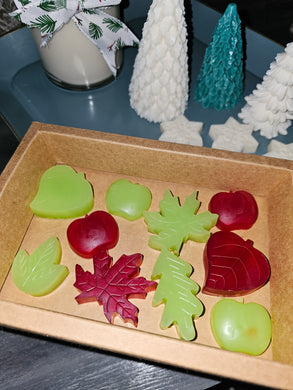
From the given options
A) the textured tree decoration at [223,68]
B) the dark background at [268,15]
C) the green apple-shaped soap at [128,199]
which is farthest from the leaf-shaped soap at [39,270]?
the dark background at [268,15]

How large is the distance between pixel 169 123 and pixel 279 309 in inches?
18.3

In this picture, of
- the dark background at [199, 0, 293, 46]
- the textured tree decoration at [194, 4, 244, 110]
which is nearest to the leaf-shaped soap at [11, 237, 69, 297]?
the textured tree decoration at [194, 4, 244, 110]

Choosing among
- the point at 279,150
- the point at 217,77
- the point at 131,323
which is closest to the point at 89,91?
the point at 217,77

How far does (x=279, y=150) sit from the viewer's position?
0.77 m

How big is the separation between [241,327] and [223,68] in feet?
1.81

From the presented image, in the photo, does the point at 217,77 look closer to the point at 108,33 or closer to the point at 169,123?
the point at 169,123

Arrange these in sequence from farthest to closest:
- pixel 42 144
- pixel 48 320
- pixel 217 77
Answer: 1. pixel 217 77
2. pixel 42 144
3. pixel 48 320

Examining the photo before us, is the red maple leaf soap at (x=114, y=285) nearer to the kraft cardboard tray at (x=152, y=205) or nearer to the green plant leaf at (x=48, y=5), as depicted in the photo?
the kraft cardboard tray at (x=152, y=205)

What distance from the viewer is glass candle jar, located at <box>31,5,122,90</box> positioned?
0.71 meters

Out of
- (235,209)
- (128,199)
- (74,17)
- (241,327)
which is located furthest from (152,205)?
(74,17)

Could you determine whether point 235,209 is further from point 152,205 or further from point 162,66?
point 162,66

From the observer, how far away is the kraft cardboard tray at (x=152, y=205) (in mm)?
572

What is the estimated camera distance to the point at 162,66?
0.71m

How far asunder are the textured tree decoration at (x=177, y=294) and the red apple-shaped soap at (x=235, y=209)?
0.40 feet
